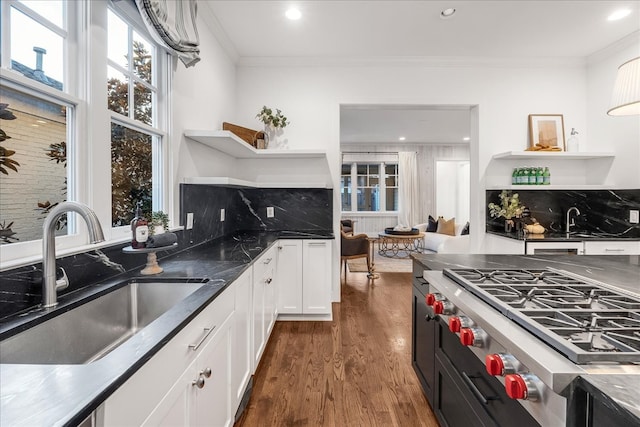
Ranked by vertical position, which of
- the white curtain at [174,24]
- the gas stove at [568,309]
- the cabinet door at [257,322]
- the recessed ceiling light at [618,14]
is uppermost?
the recessed ceiling light at [618,14]

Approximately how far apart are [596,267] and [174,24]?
278 cm

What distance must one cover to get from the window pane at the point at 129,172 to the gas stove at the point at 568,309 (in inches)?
69.4

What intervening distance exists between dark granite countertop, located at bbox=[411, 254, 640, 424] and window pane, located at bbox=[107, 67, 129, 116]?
190 cm

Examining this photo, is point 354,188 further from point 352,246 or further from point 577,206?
point 577,206

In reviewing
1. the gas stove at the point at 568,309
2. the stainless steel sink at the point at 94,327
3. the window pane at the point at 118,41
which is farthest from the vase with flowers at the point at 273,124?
the gas stove at the point at 568,309

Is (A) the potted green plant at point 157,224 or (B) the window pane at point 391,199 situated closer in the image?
(A) the potted green plant at point 157,224

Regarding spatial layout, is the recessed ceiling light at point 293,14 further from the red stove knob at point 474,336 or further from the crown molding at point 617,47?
the crown molding at point 617,47

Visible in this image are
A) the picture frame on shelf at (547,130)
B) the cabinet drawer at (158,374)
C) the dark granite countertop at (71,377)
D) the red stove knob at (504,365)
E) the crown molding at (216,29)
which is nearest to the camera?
the dark granite countertop at (71,377)

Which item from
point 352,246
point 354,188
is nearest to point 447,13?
point 352,246

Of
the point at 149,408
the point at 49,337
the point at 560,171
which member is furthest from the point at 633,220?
the point at 49,337

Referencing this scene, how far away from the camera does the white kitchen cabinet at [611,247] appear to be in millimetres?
2967

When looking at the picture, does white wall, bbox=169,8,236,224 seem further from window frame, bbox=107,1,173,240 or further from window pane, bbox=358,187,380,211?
window pane, bbox=358,187,380,211

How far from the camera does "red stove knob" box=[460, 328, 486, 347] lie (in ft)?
3.46

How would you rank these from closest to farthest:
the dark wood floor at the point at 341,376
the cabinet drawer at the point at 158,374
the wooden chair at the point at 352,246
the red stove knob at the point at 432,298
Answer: the cabinet drawer at the point at 158,374
the red stove knob at the point at 432,298
the dark wood floor at the point at 341,376
the wooden chair at the point at 352,246
